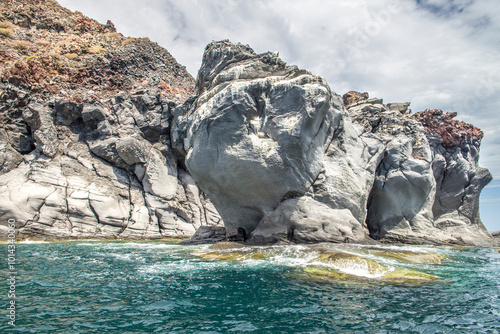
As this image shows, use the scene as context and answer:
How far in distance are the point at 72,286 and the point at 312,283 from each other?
7708 millimetres

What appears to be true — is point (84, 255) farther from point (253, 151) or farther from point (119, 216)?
Result: point (119, 216)

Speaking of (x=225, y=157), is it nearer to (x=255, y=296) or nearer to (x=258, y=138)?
(x=258, y=138)

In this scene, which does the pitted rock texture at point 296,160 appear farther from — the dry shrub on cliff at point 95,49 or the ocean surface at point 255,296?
the dry shrub on cliff at point 95,49

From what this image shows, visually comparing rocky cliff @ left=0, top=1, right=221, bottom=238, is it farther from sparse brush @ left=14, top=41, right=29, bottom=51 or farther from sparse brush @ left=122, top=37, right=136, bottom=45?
sparse brush @ left=122, top=37, right=136, bottom=45

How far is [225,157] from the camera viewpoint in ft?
64.2

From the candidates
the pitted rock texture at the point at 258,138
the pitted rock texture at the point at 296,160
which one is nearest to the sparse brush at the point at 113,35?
the pitted rock texture at the point at 296,160

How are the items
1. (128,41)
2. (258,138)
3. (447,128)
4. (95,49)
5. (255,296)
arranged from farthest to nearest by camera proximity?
(128,41)
(95,49)
(447,128)
(258,138)
(255,296)

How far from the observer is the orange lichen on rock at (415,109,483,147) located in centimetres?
3209

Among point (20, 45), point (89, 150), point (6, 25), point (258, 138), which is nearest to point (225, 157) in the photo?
point (258, 138)

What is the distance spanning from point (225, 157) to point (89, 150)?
70.1ft

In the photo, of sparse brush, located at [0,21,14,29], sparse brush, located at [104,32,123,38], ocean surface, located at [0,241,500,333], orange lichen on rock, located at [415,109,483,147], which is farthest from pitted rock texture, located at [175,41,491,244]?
sparse brush, located at [104,32,123,38]

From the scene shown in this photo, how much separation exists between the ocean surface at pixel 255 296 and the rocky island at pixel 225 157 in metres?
7.23

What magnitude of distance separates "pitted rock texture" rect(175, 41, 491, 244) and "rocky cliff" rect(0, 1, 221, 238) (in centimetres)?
1211

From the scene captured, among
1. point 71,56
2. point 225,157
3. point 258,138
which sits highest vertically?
point 71,56
